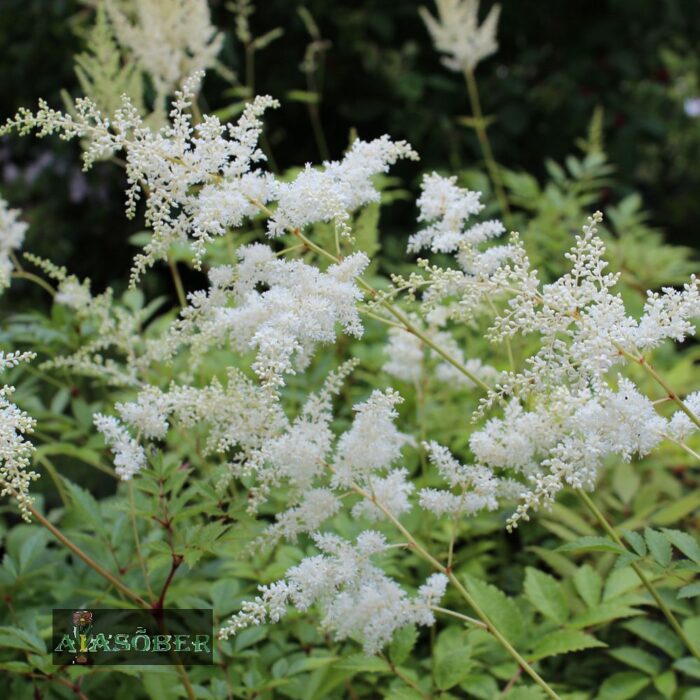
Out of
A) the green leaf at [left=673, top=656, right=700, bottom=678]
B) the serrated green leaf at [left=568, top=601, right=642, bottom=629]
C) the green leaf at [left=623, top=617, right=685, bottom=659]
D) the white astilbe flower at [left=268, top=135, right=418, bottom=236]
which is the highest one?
the white astilbe flower at [left=268, top=135, right=418, bottom=236]

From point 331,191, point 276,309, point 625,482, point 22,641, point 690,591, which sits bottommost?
point 625,482

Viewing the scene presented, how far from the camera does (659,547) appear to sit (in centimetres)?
146

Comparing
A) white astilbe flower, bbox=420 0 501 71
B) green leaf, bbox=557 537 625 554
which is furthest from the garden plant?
white astilbe flower, bbox=420 0 501 71

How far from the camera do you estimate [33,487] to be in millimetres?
3049

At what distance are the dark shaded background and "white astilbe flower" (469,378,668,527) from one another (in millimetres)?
3338

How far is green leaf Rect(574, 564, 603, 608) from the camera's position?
1.82 metres

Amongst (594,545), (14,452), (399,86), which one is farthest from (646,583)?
(399,86)

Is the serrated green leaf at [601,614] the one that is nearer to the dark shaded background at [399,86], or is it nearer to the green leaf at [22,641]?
the green leaf at [22,641]

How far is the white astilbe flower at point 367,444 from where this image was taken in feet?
4.85

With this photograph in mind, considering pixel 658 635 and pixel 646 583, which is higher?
pixel 646 583

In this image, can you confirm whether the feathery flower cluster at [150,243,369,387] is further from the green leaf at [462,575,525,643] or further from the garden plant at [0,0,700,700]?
the green leaf at [462,575,525,643]

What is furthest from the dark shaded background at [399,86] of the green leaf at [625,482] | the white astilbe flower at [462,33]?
the green leaf at [625,482]

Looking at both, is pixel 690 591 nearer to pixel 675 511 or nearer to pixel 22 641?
pixel 675 511

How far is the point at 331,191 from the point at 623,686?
46.4 inches
